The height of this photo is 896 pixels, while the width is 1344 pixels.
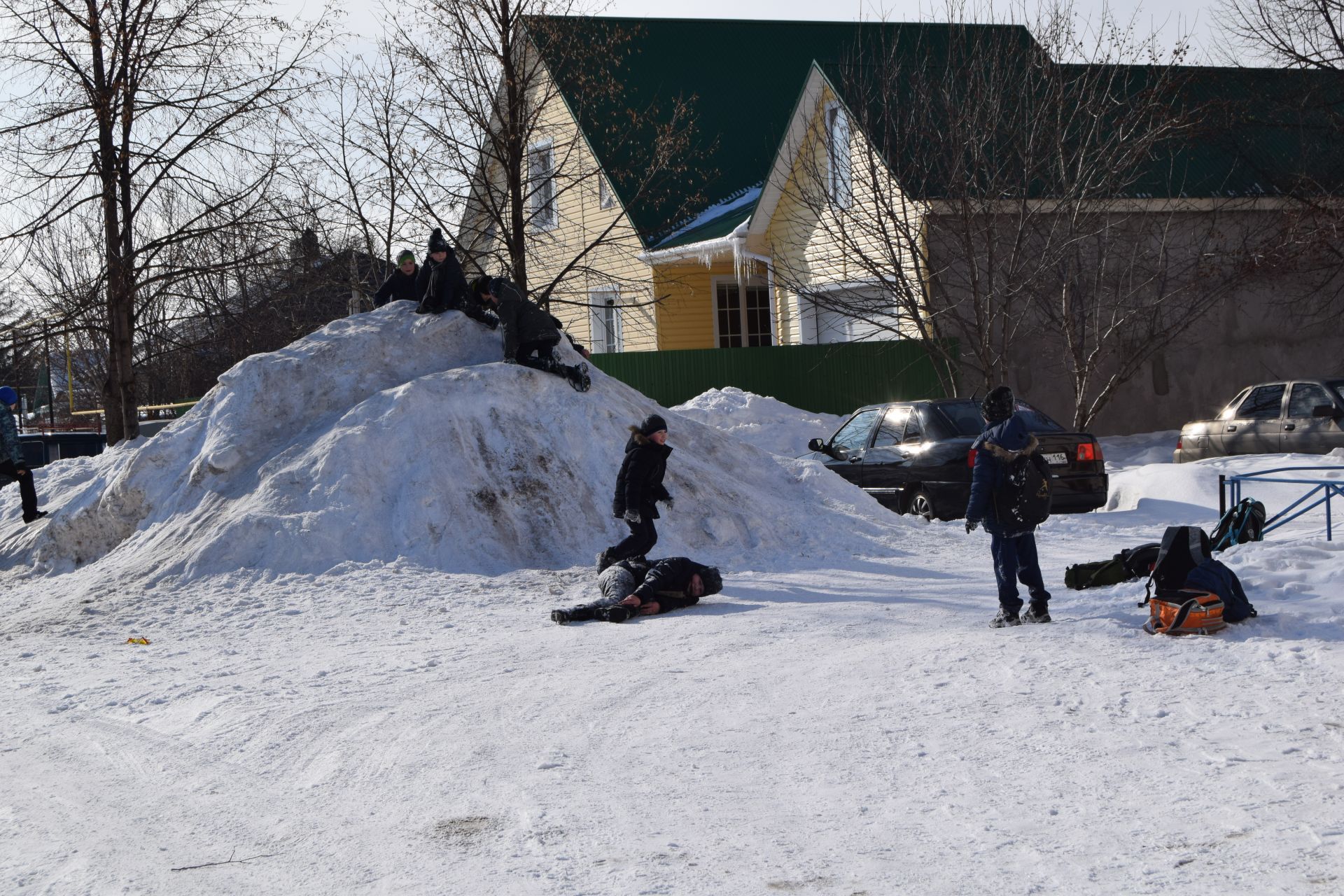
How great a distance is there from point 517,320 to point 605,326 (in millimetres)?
14637

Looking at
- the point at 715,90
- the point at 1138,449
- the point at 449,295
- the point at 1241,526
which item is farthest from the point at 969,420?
the point at 715,90

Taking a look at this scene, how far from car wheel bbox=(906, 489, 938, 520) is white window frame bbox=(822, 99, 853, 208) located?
7.01 meters

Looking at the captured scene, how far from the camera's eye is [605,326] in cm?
2736

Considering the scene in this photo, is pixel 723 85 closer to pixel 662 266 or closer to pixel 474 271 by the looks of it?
pixel 662 266

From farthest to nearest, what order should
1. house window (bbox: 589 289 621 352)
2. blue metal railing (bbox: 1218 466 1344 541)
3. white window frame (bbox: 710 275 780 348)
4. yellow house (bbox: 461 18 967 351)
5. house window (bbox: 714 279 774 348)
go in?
1. house window (bbox: 589 289 621 352)
2. house window (bbox: 714 279 774 348)
3. white window frame (bbox: 710 275 780 348)
4. yellow house (bbox: 461 18 967 351)
5. blue metal railing (bbox: 1218 466 1344 541)

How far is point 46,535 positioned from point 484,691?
24.8 feet

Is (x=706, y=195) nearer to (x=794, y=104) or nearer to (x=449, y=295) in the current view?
(x=794, y=104)

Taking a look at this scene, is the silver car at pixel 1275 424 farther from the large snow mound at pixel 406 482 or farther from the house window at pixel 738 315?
the house window at pixel 738 315

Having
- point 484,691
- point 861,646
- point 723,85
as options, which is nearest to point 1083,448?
point 861,646

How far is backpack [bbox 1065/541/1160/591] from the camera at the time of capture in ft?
27.8

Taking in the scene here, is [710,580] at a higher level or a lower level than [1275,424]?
lower

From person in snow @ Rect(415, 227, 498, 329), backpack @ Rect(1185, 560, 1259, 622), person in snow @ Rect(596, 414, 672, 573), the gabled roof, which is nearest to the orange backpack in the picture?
backpack @ Rect(1185, 560, 1259, 622)

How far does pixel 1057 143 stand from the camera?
61.3ft

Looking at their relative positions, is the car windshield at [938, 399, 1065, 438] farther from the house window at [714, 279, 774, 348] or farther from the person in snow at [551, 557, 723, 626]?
the house window at [714, 279, 774, 348]
